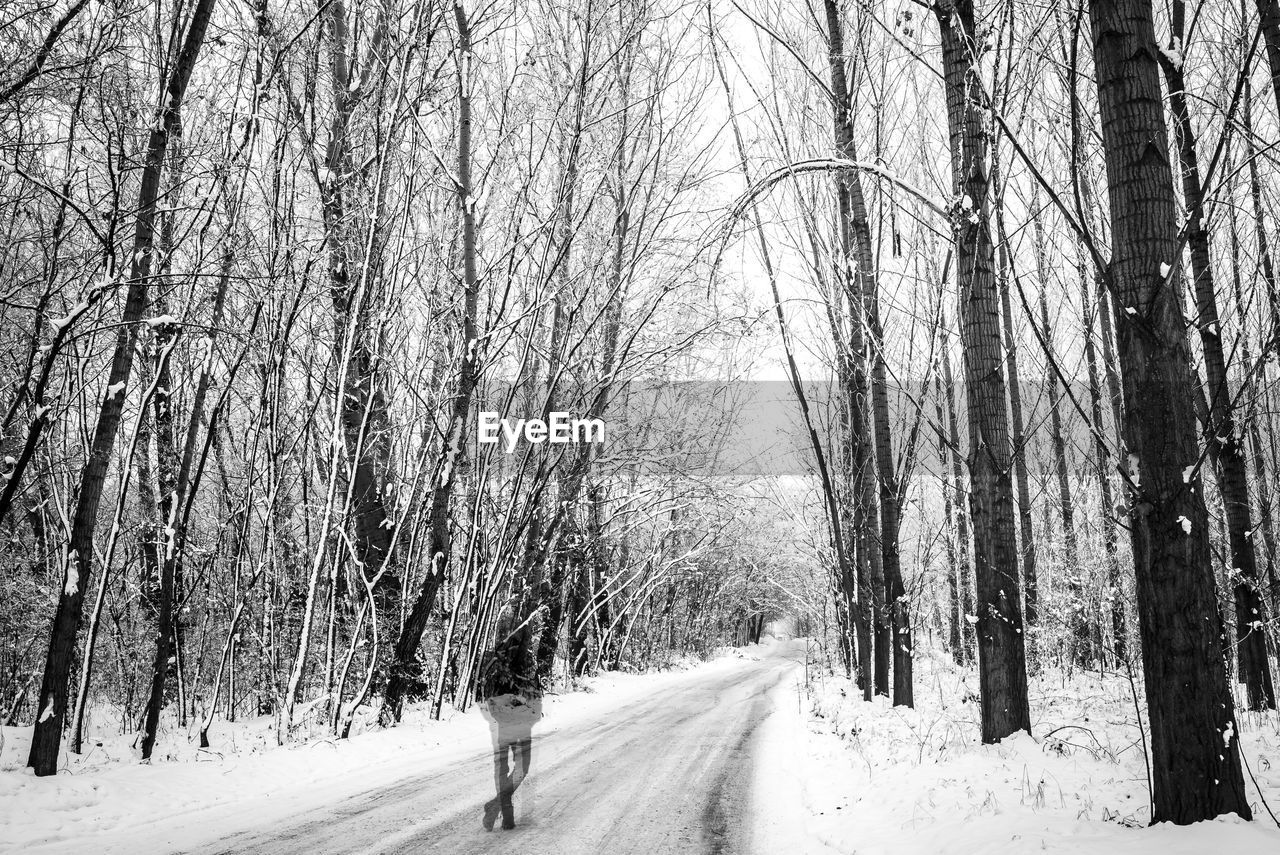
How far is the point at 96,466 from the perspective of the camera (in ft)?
21.7

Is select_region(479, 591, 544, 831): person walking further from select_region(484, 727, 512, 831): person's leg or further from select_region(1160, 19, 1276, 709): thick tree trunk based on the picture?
select_region(1160, 19, 1276, 709): thick tree trunk

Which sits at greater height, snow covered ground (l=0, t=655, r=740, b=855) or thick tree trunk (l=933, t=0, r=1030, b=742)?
thick tree trunk (l=933, t=0, r=1030, b=742)

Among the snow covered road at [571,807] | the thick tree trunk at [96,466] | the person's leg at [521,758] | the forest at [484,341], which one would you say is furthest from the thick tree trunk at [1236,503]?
the thick tree trunk at [96,466]

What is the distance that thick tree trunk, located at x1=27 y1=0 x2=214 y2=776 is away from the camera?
20.5 ft

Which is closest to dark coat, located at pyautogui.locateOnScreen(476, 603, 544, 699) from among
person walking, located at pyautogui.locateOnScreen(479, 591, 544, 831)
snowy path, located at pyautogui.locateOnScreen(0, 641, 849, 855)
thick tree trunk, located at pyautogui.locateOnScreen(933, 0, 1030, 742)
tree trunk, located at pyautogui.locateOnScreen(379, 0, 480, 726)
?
person walking, located at pyautogui.locateOnScreen(479, 591, 544, 831)

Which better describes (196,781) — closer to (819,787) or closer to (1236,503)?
(819,787)

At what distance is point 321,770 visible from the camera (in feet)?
23.5

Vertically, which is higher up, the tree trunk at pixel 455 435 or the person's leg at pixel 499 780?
the tree trunk at pixel 455 435

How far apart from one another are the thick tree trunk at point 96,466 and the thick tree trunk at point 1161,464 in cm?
720

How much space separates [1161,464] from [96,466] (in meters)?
8.25

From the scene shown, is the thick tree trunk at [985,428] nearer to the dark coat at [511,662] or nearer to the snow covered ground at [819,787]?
the snow covered ground at [819,787]

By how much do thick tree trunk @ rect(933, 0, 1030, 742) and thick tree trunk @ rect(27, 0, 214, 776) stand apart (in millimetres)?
7217

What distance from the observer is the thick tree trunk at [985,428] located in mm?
6594

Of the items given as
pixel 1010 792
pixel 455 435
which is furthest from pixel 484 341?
pixel 1010 792
